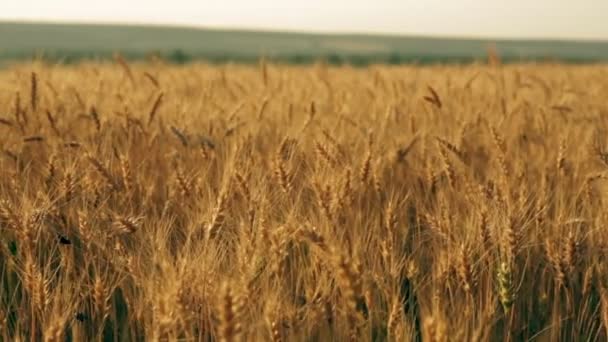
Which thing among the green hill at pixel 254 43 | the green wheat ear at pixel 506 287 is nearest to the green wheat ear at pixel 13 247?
the green wheat ear at pixel 506 287

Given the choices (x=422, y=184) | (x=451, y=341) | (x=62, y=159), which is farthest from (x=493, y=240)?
(x=62, y=159)

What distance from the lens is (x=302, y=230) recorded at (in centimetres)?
138

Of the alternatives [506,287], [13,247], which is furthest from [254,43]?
[506,287]

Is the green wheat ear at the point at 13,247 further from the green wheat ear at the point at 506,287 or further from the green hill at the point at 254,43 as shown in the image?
the green hill at the point at 254,43

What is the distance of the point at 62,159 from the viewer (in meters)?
2.40

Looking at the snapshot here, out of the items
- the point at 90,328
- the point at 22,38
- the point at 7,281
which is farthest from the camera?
the point at 22,38

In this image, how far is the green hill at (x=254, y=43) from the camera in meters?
50.7

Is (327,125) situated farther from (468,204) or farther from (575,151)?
(468,204)

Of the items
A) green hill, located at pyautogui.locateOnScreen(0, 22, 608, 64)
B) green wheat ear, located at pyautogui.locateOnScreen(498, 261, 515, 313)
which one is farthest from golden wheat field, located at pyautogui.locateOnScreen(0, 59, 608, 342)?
green hill, located at pyautogui.locateOnScreen(0, 22, 608, 64)

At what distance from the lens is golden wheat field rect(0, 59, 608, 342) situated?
1.39 m

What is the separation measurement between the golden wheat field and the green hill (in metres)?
46.1

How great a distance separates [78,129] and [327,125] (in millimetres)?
1001

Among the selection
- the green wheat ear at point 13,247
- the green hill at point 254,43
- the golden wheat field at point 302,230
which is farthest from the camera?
the green hill at point 254,43

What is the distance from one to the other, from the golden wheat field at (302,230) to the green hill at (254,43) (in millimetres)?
46115
